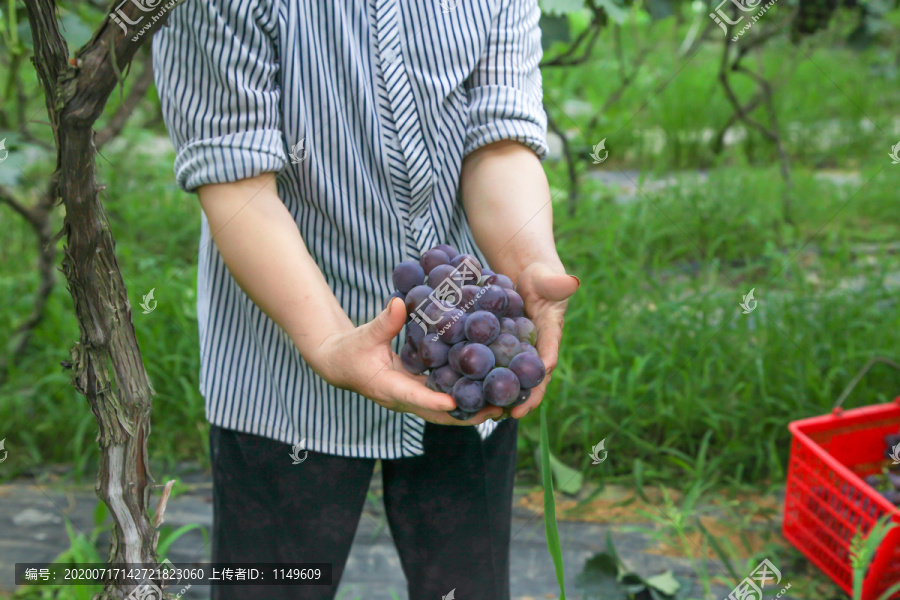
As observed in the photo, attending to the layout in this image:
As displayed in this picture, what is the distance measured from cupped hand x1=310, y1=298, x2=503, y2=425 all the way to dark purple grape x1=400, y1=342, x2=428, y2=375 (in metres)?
0.03

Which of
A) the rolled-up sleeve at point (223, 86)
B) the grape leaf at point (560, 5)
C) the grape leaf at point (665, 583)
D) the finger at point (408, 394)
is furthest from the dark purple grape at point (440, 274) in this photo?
the grape leaf at point (560, 5)

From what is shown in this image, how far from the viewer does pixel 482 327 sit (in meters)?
0.84

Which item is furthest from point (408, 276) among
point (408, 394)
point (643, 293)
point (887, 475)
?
point (643, 293)

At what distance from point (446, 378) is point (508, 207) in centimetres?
28

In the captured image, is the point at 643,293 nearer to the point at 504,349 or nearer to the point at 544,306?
the point at 544,306

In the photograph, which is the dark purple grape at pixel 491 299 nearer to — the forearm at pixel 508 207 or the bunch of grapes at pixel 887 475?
the forearm at pixel 508 207

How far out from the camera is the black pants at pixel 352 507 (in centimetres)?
102

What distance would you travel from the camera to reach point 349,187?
38.7 inches

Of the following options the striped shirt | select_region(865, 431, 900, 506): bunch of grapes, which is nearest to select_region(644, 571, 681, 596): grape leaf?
select_region(865, 431, 900, 506): bunch of grapes

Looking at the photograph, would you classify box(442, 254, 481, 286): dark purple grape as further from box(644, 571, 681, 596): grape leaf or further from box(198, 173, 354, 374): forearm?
box(644, 571, 681, 596): grape leaf

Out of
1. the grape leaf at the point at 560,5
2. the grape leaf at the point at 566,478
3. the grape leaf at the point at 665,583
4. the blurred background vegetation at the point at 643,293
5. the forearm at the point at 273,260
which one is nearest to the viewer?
the forearm at the point at 273,260

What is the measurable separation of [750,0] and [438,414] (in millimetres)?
1695

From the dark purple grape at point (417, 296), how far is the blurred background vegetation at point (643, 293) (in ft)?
3.04

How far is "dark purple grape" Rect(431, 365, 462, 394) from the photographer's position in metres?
0.86
